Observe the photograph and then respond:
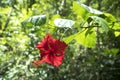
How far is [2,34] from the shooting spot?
10.1 feet

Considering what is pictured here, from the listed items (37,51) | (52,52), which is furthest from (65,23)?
(37,51)

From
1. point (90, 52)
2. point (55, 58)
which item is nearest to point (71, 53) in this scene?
point (90, 52)

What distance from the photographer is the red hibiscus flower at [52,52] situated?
0.91 metres

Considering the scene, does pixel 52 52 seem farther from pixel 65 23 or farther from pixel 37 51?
pixel 37 51

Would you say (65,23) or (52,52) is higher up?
(65,23)

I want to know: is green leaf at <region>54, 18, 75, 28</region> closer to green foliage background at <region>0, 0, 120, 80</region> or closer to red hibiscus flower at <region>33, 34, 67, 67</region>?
red hibiscus flower at <region>33, 34, 67, 67</region>

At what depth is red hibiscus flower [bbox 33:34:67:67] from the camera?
0.91 metres

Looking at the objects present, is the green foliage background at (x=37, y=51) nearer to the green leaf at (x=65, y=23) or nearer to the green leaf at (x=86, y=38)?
the green leaf at (x=86, y=38)

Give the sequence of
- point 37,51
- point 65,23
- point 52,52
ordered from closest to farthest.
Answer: point 65,23 < point 52,52 < point 37,51

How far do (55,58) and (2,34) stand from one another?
2220mm

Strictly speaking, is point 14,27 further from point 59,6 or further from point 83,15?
point 83,15

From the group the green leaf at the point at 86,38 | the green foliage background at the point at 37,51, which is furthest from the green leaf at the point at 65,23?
the green foliage background at the point at 37,51

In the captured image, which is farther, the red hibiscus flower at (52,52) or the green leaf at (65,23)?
the red hibiscus flower at (52,52)

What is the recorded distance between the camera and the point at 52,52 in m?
0.92
